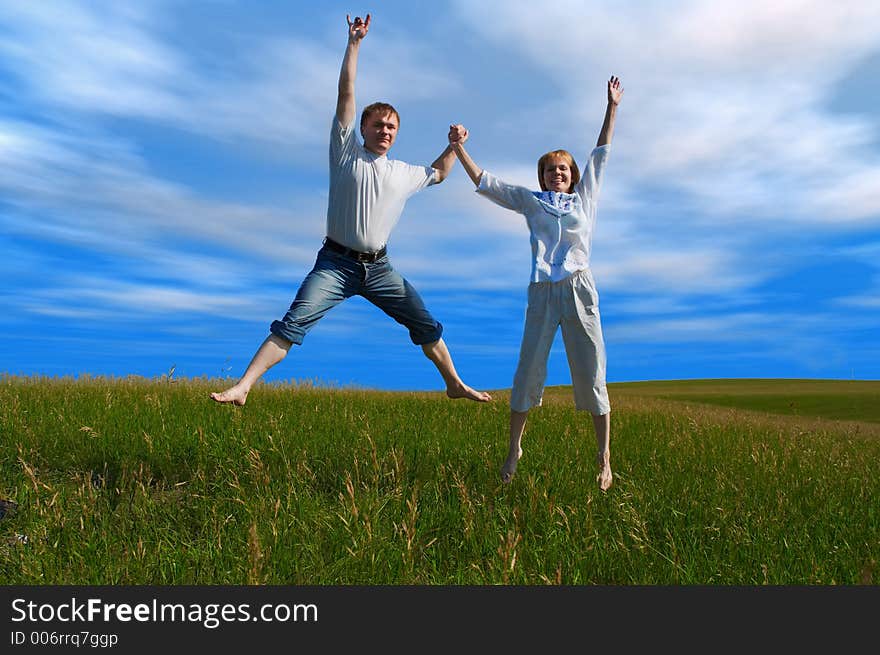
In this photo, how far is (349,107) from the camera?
5.85 metres

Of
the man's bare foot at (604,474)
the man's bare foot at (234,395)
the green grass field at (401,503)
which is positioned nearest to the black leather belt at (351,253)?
the man's bare foot at (234,395)

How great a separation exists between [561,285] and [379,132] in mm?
2193

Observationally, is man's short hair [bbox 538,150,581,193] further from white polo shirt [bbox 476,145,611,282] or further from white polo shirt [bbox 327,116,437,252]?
white polo shirt [bbox 327,116,437,252]

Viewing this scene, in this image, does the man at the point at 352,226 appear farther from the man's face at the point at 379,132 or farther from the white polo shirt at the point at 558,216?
the white polo shirt at the point at 558,216

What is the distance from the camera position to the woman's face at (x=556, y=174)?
5672 millimetres

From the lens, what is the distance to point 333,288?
612cm

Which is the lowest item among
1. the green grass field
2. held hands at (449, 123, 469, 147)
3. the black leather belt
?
the green grass field

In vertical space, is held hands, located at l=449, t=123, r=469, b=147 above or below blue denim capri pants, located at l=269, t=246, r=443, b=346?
above

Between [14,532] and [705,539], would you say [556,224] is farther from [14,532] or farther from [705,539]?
[14,532]

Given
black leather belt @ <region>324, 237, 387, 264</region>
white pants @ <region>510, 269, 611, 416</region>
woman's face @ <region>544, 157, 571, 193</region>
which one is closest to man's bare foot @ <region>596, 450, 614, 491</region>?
white pants @ <region>510, 269, 611, 416</region>

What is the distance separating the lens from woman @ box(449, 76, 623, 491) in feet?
17.8

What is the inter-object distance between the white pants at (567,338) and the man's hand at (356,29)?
245cm

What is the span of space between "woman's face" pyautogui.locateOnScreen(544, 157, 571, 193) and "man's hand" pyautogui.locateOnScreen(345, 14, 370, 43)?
1.83m

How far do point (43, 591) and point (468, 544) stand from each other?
7.50 feet
